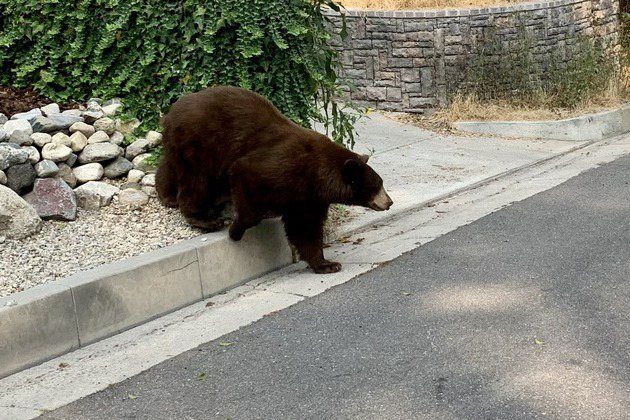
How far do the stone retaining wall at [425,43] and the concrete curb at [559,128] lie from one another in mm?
896

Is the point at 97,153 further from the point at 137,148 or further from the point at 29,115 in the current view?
the point at 29,115

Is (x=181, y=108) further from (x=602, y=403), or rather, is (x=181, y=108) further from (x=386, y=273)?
(x=602, y=403)

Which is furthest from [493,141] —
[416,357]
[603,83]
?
[416,357]

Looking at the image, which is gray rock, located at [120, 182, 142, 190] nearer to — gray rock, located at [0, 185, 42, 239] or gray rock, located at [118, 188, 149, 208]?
gray rock, located at [118, 188, 149, 208]

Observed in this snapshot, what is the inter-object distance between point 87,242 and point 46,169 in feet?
2.81

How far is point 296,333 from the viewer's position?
583 centimetres

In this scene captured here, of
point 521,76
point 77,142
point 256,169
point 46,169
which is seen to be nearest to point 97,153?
point 77,142

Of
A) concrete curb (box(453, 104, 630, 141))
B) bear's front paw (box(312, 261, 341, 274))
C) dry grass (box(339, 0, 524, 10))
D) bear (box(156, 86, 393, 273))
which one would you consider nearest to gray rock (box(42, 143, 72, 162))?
bear (box(156, 86, 393, 273))

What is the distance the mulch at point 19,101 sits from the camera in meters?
8.47

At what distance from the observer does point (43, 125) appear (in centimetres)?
777

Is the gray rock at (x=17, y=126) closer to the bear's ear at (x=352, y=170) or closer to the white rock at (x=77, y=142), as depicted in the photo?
the white rock at (x=77, y=142)

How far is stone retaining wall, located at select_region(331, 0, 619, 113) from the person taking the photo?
13.0 meters

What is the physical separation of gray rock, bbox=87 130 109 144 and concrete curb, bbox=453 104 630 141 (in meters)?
5.64

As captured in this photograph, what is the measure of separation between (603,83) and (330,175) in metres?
7.62
